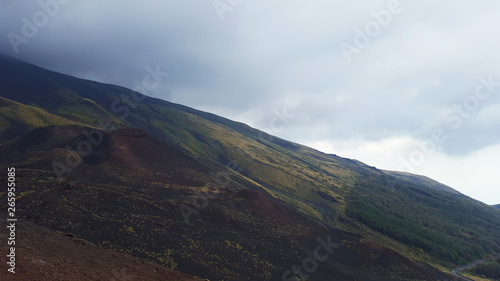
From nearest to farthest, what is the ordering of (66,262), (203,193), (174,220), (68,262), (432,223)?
(66,262) < (68,262) < (174,220) < (203,193) < (432,223)

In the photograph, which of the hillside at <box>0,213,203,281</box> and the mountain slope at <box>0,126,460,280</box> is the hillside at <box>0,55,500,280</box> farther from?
the hillside at <box>0,213,203,281</box>

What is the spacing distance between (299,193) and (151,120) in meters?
88.3

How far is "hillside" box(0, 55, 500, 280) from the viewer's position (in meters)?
35.7

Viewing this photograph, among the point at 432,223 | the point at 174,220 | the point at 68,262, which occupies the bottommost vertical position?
the point at 68,262

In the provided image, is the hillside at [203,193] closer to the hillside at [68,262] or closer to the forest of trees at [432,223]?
the forest of trees at [432,223]

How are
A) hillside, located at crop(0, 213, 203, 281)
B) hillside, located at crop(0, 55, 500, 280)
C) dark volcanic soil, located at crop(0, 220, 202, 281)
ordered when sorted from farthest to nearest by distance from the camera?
A: hillside, located at crop(0, 55, 500, 280) < hillside, located at crop(0, 213, 203, 281) < dark volcanic soil, located at crop(0, 220, 202, 281)

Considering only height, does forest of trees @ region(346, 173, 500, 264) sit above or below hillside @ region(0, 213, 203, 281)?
above

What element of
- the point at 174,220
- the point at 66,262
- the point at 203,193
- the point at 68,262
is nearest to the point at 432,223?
the point at 203,193

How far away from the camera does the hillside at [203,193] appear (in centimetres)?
3566

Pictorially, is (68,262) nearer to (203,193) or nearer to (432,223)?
(203,193)

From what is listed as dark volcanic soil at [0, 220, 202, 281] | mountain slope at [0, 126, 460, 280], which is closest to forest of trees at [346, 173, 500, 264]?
mountain slope at [0, 126, 460, 280]

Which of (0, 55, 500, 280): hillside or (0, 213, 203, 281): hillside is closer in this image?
(0, 213, 203, 281): hillside

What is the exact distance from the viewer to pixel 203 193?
5831cm

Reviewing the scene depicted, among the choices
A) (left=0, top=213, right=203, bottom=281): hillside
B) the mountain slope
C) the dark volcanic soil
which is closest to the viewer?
the dark volcanic soil
